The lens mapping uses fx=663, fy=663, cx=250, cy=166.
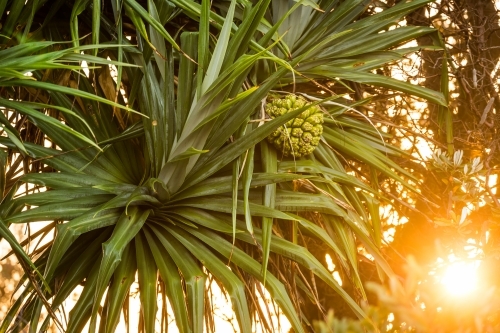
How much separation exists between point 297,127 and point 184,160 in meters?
0.27

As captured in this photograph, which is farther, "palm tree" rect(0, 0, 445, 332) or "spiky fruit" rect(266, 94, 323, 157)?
"spiky fruit" rect(266, 94, 323, 157)

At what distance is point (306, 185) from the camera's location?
160cm

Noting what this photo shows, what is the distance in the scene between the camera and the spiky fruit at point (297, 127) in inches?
59.7

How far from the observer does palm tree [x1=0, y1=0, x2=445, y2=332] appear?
1.37 meters

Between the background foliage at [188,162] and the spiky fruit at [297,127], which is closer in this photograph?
the background foliage at [188,162]

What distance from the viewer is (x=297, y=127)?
59.9 inches

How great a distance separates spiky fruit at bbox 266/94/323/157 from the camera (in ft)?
4.98

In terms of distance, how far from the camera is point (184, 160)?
4.76ft

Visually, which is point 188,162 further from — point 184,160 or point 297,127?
point 297,127

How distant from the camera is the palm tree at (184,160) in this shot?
54.1 inches

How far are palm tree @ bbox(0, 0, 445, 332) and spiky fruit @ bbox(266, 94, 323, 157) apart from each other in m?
0.03

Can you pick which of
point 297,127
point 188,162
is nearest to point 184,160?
point 188,162

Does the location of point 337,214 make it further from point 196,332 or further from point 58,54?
point 58,54

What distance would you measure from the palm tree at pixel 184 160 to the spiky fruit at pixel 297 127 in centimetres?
3
